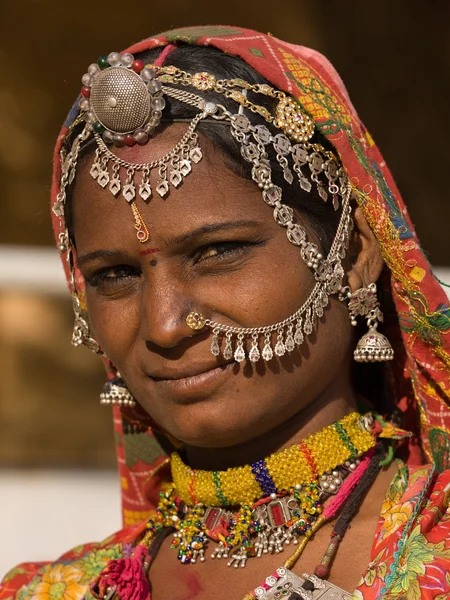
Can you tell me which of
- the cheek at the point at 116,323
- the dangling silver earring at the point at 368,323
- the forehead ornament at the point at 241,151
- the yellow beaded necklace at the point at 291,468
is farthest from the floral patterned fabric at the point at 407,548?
the cheek at the point at 116,323

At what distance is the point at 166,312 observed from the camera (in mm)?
2072

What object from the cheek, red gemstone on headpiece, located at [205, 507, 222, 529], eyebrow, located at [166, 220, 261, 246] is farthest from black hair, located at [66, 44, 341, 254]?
red gemstone on headpiece, located at [205, 507, 222, 529]

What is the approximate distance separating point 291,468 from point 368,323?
0.40 m

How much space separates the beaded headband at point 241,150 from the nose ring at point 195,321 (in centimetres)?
3

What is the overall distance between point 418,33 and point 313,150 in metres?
2.88

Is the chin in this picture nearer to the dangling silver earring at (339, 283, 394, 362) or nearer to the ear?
the dangling silver earring at (339, 283, 394, 362)

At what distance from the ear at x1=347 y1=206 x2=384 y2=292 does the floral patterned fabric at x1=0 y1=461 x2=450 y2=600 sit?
462mm

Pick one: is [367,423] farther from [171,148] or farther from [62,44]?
[62,44]

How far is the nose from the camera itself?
2061mm

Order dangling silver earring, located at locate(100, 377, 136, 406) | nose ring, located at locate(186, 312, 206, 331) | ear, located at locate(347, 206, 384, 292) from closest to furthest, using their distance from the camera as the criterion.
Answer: nose ring, located at locate(186, 312, 206, 331) < ear, located at locate(347, 206, 384, 292) < dangling silver earring, located at locate(100, 377, 136, 406)

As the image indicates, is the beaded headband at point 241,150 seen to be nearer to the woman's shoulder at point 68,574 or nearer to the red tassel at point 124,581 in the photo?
the red tassel at point 124,581

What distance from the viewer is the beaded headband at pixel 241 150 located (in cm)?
211

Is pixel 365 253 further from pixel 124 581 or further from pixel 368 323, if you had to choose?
pixel 124 581

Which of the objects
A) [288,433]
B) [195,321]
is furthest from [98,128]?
[288,433]
